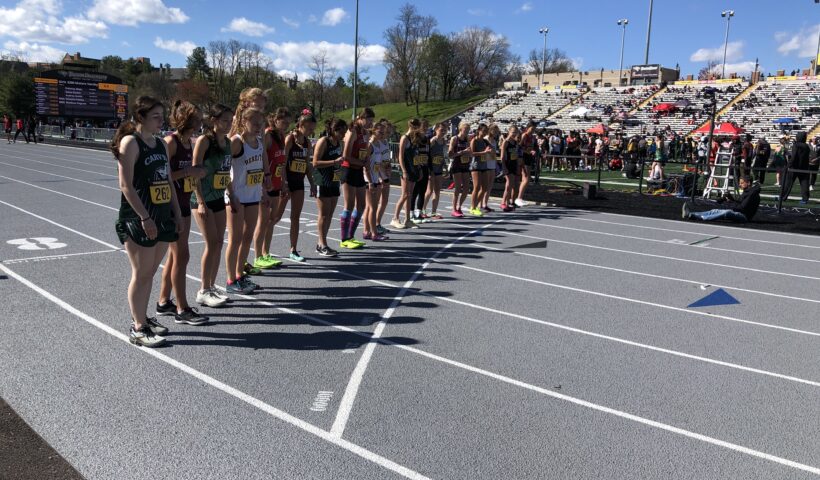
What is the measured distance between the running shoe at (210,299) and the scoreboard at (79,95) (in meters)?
52.3

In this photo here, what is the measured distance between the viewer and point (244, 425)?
12.2 ft

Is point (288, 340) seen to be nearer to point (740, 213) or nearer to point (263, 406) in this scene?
point (263, 406)

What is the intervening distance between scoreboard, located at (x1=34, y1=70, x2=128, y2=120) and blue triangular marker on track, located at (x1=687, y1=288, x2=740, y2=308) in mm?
53996

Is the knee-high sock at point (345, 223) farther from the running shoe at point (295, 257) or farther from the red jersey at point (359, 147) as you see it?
the running shoe at point (295, 257)

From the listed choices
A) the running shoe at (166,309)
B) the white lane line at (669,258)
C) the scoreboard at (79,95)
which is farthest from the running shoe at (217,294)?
the scoreboard at (79,95)

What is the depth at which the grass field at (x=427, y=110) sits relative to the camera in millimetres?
82800

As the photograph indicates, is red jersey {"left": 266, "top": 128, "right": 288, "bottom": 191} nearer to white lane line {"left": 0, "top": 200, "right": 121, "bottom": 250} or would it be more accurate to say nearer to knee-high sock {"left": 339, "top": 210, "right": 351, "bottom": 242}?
knee-high sock {"left": 339, "top": 210, "right": 351, "bottom": 242}

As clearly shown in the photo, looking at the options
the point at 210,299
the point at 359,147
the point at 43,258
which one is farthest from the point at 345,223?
the point at 43,258

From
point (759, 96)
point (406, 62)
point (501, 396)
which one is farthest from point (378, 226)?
point (406, 62)

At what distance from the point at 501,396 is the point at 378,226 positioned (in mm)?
6468

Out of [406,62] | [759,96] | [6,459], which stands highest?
[406,62]

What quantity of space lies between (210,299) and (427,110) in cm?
8451

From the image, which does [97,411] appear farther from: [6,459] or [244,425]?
[244,425]

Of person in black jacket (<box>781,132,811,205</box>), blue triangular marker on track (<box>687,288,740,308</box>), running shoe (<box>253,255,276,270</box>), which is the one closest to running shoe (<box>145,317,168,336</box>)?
running shoe (<box>253,255,276,270</box>)
